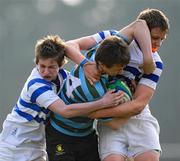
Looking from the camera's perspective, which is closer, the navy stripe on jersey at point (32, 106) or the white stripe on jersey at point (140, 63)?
the white stripe on jersey at point (140, 63)

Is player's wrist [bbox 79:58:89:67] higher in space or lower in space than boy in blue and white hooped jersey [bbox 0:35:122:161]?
higher

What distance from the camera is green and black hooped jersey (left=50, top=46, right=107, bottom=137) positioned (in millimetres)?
4637

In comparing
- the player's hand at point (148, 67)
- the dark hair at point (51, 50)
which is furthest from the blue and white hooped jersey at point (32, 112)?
the player's hand at point (148, 67)

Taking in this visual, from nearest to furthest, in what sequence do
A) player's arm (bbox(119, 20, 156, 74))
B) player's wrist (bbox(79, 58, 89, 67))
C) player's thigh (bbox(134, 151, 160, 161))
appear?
player's arm (bbox(119, 20, 156, 74)) < player's wrist (bbox(79, 58, 89, 67)) < player's thigh (bbox(134, 151, 160, 161))

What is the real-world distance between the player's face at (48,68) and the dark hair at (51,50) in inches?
0.9

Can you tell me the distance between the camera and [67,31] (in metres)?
10.8

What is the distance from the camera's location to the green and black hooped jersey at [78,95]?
15.2ft

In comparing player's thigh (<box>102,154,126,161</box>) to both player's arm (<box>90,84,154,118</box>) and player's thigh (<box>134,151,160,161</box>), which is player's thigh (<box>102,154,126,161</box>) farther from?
player's arm (<box>90,84,154,118</box>)

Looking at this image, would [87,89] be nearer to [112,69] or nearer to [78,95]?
[78,95]

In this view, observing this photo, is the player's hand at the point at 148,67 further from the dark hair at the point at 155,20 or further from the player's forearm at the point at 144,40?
the dark hair at the point at 155,20

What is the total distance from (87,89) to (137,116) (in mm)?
423

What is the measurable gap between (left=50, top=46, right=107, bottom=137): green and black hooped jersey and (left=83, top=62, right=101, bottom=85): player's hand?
3 cm

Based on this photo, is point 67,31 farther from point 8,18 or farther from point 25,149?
point 25,149

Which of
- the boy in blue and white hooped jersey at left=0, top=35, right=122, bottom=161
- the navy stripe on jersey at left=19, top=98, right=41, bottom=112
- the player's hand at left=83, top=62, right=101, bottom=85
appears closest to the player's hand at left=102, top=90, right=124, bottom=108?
the boy in blue and white hooped jersey at left=0, top=35, right=122, bottom=161
